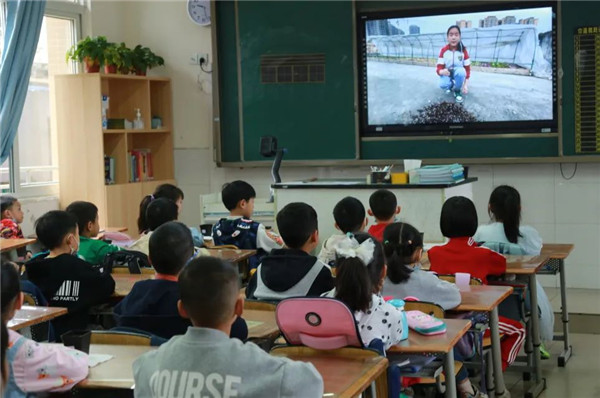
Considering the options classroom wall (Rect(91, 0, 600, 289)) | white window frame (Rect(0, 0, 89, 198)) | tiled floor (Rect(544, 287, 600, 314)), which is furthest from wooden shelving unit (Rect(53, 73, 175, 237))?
tiled floor (Rect(544, 287, 600, 314))

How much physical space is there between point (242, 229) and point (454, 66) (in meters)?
3.10

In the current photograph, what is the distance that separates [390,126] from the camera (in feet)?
27.3

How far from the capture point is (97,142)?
8.38m

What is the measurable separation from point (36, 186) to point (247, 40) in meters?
2.41

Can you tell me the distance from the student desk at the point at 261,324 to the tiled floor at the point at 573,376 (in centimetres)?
187

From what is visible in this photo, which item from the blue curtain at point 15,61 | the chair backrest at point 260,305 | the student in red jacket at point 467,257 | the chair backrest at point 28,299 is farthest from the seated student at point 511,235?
the blue curtain at point 15,61

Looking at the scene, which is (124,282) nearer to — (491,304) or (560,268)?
(491,304)

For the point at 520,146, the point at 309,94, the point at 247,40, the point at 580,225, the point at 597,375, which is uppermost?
the point at 247,40

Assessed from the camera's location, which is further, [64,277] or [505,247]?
[505,247]

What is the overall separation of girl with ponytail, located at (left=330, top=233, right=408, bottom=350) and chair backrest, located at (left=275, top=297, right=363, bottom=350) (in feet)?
0.25

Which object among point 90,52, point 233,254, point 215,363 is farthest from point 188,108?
point 215,363

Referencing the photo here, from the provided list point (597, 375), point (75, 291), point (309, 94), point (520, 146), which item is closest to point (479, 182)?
point (520, 146)

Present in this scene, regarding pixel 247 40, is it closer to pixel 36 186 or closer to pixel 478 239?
pixel 36 186

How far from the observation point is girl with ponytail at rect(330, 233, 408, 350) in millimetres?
3100
